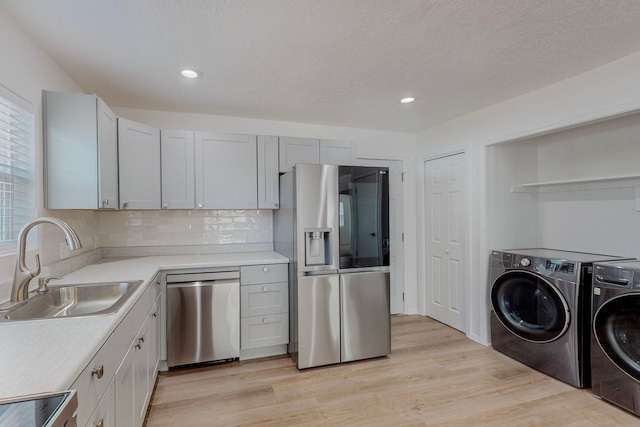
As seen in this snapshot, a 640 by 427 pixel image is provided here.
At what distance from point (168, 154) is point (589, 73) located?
345 centimetres

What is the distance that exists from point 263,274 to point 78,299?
4.39ft

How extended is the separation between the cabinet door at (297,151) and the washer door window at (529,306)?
214 centimetres

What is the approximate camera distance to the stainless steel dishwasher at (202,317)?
2.62 meters

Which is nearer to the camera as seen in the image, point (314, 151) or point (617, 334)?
point (617, 334)

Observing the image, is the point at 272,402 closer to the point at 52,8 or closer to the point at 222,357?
the point at 222,357

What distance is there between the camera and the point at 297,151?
10.8ft

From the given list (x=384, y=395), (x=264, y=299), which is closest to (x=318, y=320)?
(x=264, y=299)

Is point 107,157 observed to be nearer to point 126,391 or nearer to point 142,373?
point 142,373

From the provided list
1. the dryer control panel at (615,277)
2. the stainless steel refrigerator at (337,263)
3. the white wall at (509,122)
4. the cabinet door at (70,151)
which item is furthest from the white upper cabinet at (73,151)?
the dryer control panel at (615,277)

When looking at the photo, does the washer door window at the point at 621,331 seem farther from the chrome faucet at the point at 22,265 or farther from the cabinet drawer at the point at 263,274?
the chrome faucet at the point at 22,265

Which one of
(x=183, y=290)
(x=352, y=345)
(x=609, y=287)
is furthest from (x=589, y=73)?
(x=183, y=290)

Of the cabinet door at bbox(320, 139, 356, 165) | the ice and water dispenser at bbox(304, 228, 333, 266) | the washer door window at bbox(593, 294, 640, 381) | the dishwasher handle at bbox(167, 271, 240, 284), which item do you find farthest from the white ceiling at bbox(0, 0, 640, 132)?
the washer door window at bbox(593, 294, 640, 381)

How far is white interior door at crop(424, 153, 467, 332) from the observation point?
3.44 meters

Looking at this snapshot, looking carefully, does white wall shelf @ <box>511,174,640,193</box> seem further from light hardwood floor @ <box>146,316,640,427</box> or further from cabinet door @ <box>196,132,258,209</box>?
cabinet door @ <box>196,132,258,209</box>
